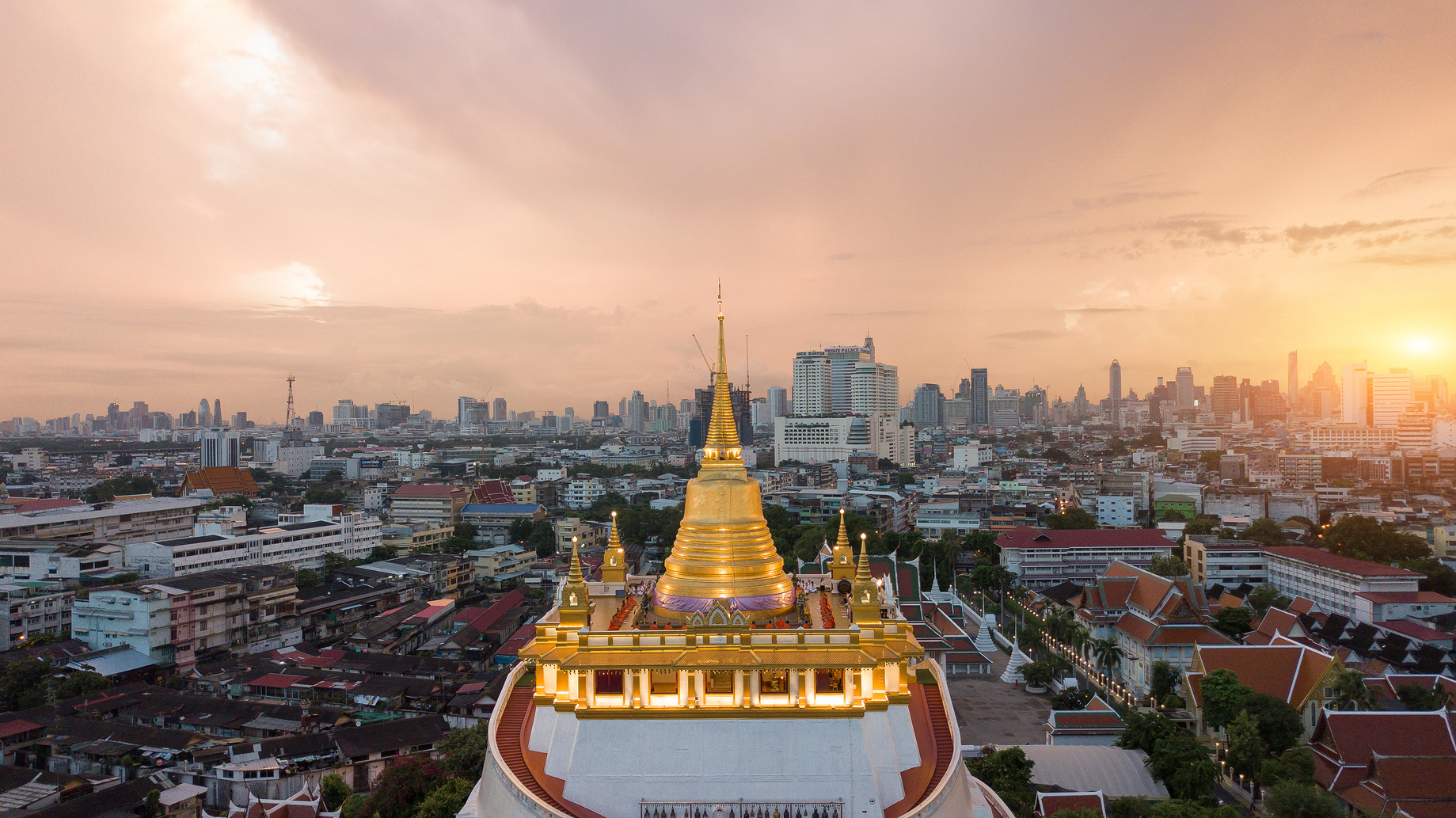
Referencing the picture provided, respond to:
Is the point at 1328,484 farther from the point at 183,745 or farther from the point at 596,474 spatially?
the point at 183,745

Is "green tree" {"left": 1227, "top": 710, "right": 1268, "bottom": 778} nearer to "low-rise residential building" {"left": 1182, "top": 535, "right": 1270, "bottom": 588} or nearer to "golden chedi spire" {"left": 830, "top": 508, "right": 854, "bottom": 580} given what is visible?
"golden chedi spire" {"left": 830, "top": 508, "right": 854, "bottom": 580}

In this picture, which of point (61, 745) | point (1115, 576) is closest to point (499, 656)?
point (61, 745)

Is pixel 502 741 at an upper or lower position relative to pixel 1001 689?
upper

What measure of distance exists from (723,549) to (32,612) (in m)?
40.0

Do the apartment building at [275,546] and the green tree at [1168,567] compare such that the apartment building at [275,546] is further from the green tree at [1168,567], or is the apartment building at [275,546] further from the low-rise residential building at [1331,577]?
the low-rise residential building at [1331,577]

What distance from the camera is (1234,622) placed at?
37469 mm

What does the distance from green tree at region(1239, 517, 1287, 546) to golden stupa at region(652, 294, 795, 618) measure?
164 feet

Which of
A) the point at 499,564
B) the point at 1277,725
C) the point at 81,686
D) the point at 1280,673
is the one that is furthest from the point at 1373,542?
the point at 81,686

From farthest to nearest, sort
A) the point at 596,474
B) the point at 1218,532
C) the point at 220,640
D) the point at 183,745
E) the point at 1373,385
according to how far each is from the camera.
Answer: the point at 1373,385
the point at 596,474
the point at 1218,532
the point at 220,640
the point at 183,745

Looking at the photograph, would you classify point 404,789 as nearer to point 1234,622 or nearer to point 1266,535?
point 1234,622

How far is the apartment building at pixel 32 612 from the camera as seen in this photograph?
3828cm

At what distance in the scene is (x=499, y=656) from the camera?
3688 cm

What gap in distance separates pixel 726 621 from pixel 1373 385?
154 meters

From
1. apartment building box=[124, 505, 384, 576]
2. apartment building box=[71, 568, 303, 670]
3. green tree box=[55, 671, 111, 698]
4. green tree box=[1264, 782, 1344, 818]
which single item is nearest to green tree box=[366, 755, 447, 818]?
green tree box=[55, 671, 111, 698]
